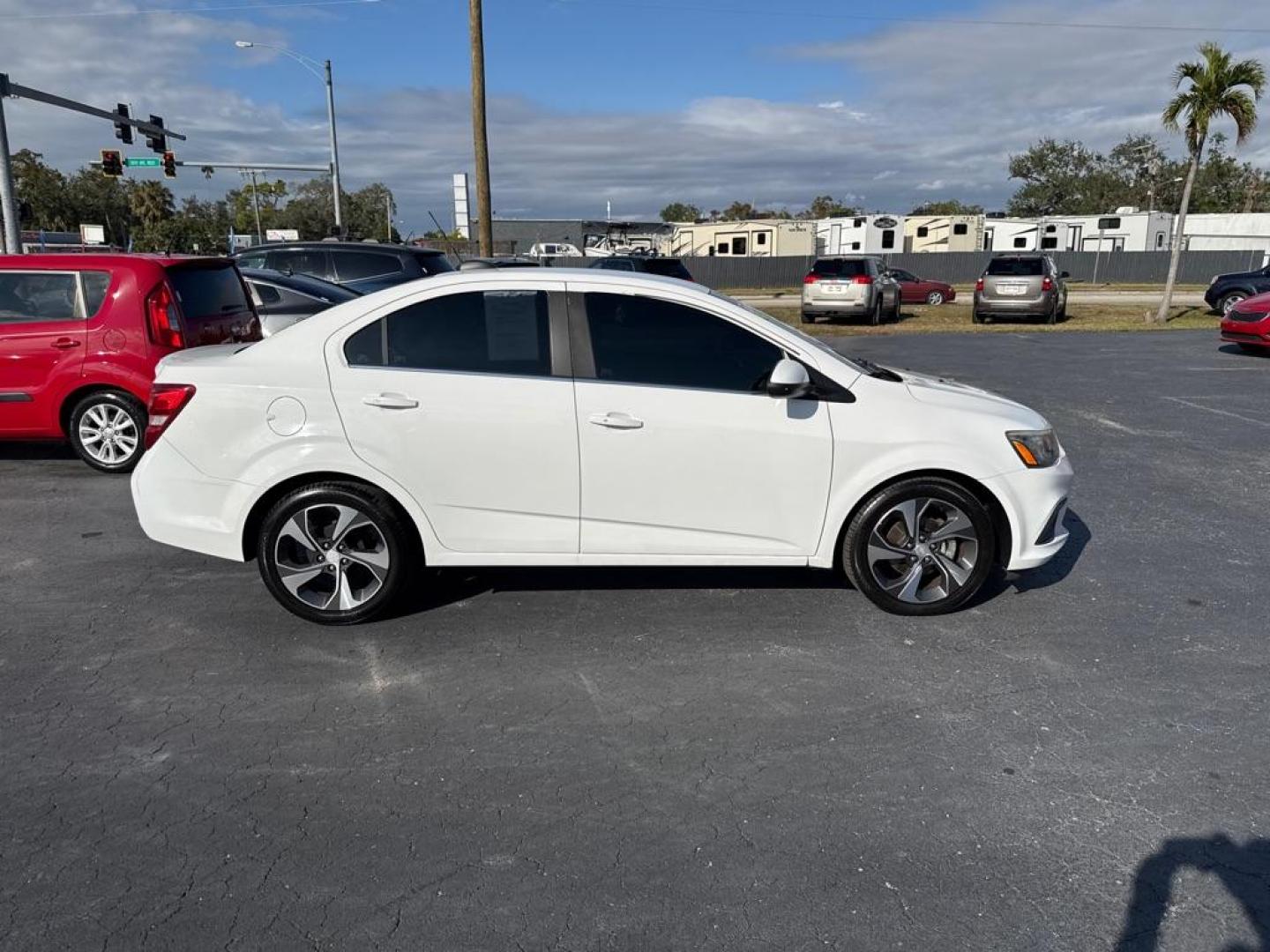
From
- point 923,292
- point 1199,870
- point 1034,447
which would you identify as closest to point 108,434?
point 1034,447

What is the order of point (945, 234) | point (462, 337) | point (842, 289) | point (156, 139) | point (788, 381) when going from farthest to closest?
point (945, 234), point (156, 139), point (842, 289), point (462, 337), point (788, 381)

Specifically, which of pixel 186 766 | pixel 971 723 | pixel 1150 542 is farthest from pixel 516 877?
pixel 1150 542

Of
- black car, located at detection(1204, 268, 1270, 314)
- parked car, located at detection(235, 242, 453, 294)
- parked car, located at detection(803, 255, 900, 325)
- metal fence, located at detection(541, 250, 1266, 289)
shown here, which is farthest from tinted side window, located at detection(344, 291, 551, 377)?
metal fence, located at detection(541, 250, 1266, 289)

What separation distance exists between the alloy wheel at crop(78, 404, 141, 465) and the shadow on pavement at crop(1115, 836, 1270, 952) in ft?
24.1

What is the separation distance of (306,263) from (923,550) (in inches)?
462

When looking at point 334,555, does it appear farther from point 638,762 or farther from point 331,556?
point 638,762

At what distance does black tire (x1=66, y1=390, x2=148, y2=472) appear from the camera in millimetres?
7340

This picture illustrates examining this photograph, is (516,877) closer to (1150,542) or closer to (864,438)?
(864,438)

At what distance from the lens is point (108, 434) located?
7.45m

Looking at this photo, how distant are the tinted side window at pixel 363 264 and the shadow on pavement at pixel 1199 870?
12.6 m

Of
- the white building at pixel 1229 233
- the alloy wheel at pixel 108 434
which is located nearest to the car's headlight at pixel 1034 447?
the alloy wheel at pixel 108 434

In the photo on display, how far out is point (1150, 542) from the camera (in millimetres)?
5793

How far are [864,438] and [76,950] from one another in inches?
139

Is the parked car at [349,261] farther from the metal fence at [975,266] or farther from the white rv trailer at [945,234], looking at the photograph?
the white rv trailer at [945,234]
